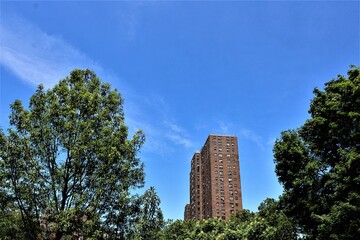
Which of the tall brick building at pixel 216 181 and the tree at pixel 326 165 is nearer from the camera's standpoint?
the tree at pixel 326 165

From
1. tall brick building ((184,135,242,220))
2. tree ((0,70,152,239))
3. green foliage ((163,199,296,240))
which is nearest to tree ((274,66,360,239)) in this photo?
green foliage ((163,199,296,240))

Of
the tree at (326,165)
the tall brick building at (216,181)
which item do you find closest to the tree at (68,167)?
the tree at (326,165)

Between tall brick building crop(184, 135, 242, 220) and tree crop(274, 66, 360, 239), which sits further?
tall brick building crop(184, 135, 242, 220)

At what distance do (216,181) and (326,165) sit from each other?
79.5 meters

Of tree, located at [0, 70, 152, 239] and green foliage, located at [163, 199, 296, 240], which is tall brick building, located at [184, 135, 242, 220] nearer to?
green foliage, located at [163, 199, 296, 240]

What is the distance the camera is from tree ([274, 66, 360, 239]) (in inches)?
671

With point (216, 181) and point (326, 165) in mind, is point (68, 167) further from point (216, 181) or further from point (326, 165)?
point (216, 181)

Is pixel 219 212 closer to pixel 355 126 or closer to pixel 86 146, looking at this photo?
pixel 355 126

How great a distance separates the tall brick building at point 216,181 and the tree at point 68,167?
8311 centimetres

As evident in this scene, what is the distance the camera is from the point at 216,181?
98.6 m

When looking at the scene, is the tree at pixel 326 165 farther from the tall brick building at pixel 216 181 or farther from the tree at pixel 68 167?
the tall brick building at pixel 216 181

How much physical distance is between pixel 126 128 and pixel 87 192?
3.30m

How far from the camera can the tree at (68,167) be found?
12438 mm

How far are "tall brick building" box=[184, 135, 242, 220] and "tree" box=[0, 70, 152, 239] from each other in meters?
83.1
